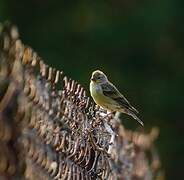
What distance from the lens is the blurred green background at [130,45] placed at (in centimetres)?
2264

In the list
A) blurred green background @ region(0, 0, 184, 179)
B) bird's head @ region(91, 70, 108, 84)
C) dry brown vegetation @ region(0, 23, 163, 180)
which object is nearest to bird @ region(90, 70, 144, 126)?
bird's head @ region(91, 70, 108, 84)

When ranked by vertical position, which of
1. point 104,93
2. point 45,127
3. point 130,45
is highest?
point 130,45

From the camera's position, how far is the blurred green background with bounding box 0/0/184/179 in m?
22.6

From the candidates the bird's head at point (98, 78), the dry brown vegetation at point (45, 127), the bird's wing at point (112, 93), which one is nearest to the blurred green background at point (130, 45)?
the bird's wing at point (112, 93)

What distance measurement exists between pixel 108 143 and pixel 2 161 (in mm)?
2804

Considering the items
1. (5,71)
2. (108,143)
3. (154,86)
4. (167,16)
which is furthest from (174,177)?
(5,71)

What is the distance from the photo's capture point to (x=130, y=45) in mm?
23781

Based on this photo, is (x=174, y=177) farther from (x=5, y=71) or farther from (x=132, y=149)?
(x=5, y=71)

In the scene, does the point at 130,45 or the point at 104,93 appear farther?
the point at 130,45

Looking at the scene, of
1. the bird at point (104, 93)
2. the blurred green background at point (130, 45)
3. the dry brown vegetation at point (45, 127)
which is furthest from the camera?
the blurred green background at point (130, 45)

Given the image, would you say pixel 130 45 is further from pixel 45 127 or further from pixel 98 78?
pixel 45 127

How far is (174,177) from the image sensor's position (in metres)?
22.3

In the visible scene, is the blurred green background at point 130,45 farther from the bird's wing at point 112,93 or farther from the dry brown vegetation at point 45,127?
the dry brown vegetation at point 45,127

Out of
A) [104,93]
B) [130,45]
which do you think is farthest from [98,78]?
[130,45]
